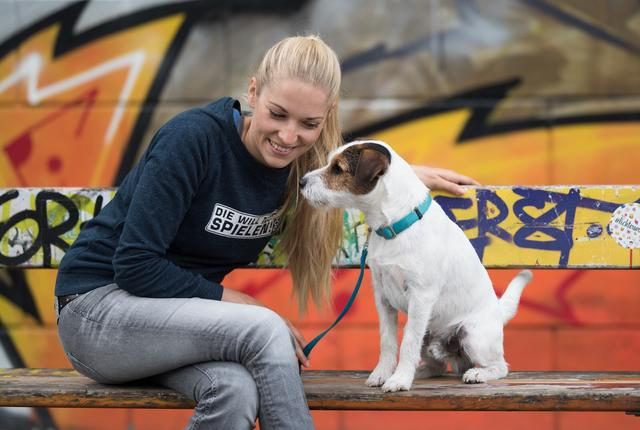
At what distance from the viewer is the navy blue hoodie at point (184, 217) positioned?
7.18 feet

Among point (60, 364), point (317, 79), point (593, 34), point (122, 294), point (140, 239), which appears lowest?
point (60, 364)

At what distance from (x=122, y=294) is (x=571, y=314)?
2.72 m

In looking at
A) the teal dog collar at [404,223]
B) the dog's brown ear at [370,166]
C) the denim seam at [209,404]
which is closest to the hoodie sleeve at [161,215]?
the denim seam at [209,404]

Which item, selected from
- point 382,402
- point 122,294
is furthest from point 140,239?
point 382,402

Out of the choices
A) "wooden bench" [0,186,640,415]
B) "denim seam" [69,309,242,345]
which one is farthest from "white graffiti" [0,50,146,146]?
"denim seam" [69,309,242,345]

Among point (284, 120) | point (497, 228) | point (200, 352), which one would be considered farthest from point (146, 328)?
point (497, 228)

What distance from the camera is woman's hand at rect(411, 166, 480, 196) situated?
9.16 ft

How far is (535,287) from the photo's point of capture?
4.29 metres

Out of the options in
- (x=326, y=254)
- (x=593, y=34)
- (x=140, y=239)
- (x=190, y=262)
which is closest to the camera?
(x=140, y=239)

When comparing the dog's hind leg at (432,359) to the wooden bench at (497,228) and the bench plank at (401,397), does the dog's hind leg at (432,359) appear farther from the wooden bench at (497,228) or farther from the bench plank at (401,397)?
the bench plank at (401,397)

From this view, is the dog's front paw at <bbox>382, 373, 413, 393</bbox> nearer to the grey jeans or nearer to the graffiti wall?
the grey jeans

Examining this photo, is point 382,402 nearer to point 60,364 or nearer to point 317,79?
point 317,79

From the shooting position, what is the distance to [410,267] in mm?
2314

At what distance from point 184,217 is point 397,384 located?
74 cm
